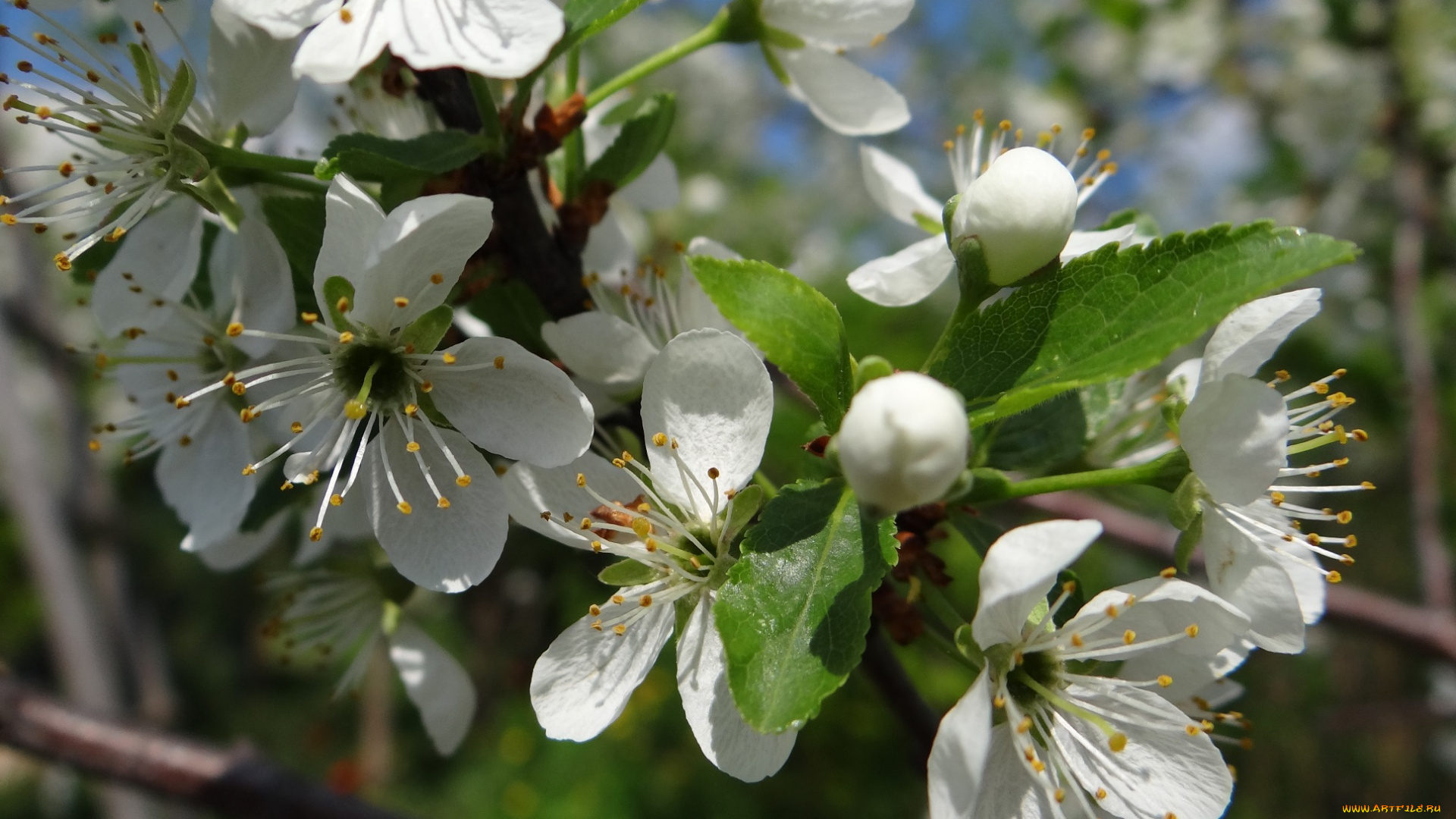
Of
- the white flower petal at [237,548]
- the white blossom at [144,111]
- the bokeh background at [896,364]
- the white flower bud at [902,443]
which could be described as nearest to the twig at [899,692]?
the bokeh background at [896,364]

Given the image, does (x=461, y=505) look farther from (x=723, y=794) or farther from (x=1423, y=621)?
(x=723, y=794)

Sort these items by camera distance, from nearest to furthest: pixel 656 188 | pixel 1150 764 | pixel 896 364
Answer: pixel 1150 764
pixel 656 188
pixel 896 364

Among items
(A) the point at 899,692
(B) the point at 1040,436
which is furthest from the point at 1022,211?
(A) the point at 899,692

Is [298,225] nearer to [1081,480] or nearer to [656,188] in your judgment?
[656,188]

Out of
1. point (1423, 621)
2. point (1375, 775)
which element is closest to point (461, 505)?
point (1423, 621)

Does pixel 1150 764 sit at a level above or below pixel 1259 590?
below
